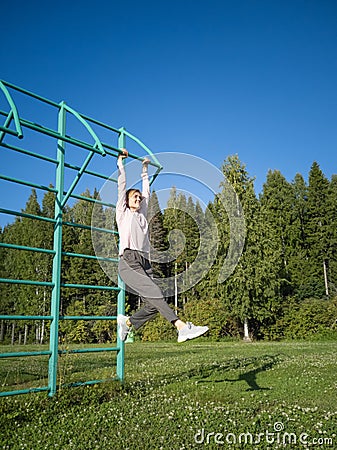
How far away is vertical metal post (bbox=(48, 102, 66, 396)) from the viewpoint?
686 centimetres

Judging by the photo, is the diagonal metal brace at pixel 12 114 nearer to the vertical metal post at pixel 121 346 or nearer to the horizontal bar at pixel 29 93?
the horizontal bar at pixel 29 93

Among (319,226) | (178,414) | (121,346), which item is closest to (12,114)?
(121,346)

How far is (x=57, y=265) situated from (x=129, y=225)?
1.47 meters

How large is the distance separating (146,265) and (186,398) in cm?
219

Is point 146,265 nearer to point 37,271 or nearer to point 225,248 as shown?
point 225,248

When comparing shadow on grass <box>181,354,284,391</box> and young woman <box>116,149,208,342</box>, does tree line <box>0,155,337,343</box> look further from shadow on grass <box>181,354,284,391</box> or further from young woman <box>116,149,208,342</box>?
shadow on grass <box>181,354,284,391</box>

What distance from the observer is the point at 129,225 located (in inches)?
267

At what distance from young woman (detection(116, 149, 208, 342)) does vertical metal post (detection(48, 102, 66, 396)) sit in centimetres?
107

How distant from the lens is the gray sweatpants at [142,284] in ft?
20.5

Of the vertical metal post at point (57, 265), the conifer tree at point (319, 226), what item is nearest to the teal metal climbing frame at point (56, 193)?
the vertical metal post at point (57, 265)

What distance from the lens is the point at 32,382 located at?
845 cm

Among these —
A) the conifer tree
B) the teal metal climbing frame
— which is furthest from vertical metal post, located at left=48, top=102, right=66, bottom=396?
the conifer tree

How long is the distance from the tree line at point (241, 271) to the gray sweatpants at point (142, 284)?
293cm

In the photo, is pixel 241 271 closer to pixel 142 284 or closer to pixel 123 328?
pixel 123 328
